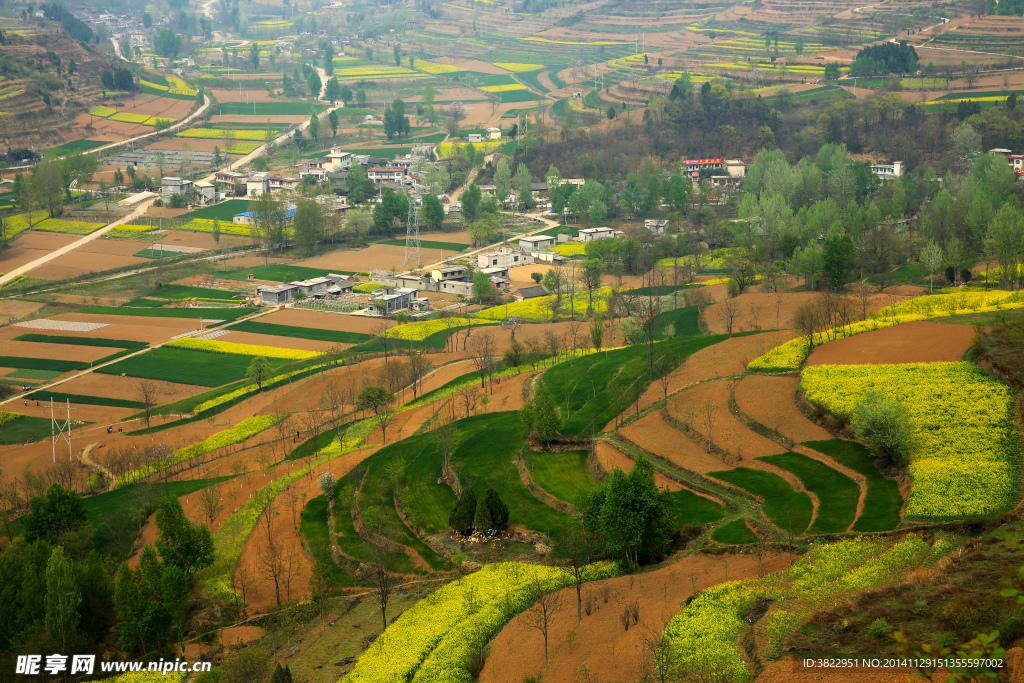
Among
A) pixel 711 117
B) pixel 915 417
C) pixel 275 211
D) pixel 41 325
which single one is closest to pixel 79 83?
pixel 275 211

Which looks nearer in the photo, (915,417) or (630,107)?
(915,417)

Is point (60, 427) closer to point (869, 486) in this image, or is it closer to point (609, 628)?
point (609, 628)

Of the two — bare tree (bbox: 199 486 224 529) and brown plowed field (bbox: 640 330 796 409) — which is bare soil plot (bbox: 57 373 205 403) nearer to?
bare tree (bbox: 199 486 224 529)

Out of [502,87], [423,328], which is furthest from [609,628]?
[502,87]

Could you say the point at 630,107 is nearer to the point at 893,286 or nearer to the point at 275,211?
the point at 275,211

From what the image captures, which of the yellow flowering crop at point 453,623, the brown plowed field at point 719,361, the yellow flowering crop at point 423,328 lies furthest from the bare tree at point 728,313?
the yellow flowering crop at point 453,623

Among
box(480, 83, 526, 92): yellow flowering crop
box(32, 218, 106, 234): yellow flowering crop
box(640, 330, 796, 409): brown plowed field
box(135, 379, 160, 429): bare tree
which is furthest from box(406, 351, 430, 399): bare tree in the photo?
box(480, 83, 526, 92): yellow flowering crop
